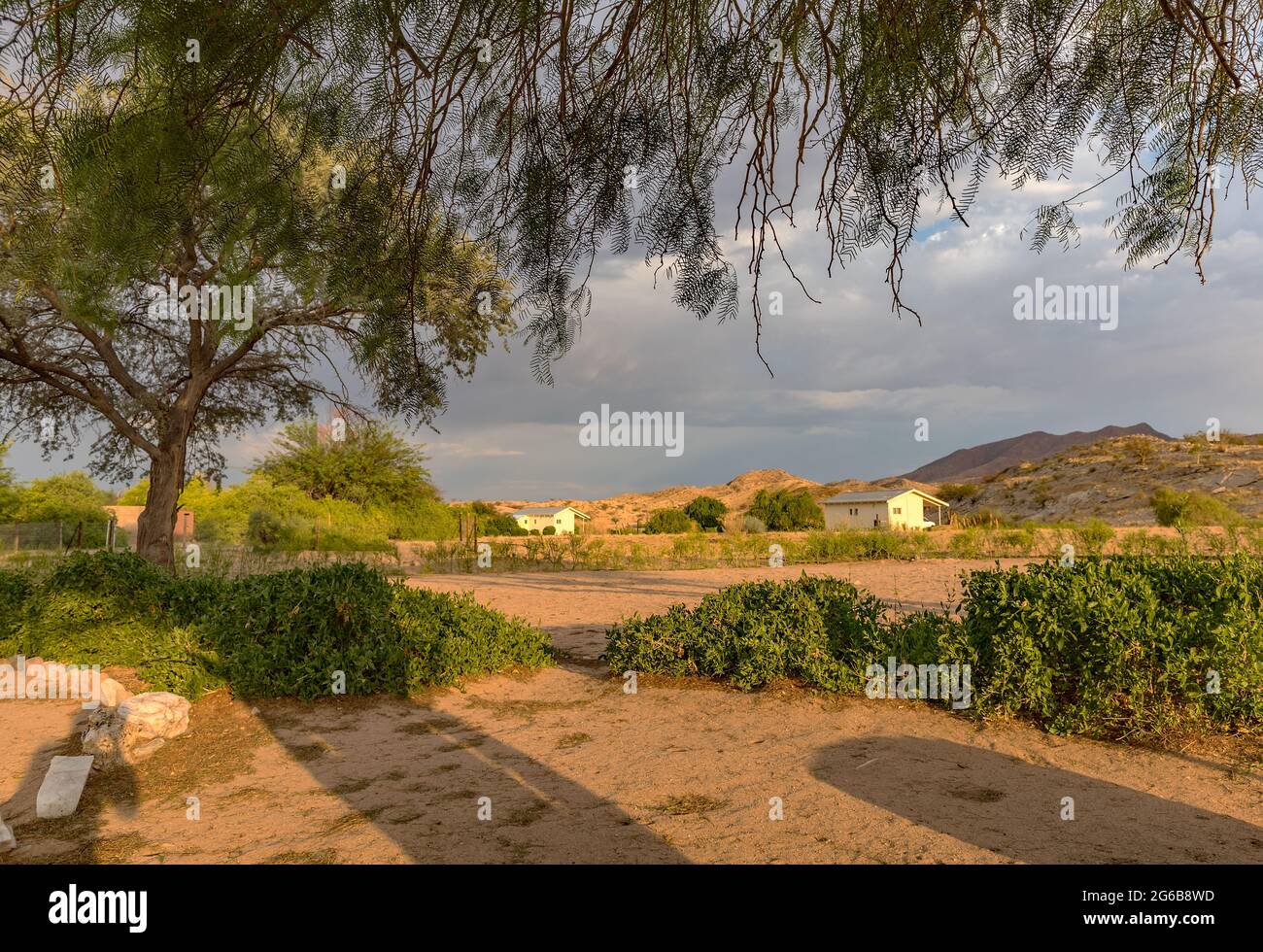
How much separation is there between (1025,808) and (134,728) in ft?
18.5

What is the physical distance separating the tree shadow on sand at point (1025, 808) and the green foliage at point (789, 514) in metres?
→ 32.7

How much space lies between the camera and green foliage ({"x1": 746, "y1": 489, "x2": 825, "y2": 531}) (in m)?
38.2

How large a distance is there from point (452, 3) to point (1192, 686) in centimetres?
587

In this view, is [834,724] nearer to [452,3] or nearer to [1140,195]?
[1140,195]

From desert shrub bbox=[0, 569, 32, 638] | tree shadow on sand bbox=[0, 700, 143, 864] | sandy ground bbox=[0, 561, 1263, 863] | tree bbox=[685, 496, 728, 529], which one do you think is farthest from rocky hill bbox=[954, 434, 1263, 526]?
tree shadow on sand bbox=[0, 700, 143, 864]

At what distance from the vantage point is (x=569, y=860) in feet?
11.9

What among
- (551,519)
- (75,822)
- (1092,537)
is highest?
(551,519)

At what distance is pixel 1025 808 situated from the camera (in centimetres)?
419

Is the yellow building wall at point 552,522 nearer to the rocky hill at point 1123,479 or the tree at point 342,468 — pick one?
the tree at point 342,468

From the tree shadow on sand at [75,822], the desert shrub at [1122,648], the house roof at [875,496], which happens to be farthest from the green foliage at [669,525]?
the tree shadow on sand at [75,822]

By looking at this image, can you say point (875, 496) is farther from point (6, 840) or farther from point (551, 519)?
point (6, 840)

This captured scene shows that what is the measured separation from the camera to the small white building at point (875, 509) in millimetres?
36500

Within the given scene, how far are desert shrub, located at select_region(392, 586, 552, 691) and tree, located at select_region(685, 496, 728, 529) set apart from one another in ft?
110

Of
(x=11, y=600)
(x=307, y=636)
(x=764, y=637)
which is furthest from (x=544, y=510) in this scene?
(x=764, y=637)
